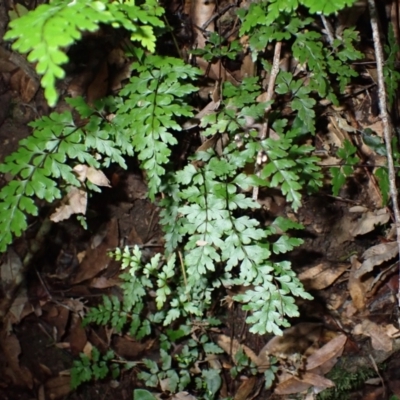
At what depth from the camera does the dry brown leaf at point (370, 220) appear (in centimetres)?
331

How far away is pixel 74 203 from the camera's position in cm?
298

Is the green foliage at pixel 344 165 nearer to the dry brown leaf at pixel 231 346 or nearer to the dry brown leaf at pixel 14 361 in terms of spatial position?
the dry brown leaf at pixel 231 346

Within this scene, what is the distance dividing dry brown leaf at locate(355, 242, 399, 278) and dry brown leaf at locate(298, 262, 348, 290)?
0.25 metres

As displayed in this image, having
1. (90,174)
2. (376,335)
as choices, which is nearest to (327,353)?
(376,335)

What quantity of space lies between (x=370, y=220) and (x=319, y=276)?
54cm

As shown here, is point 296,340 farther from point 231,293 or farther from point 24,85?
point 24,85

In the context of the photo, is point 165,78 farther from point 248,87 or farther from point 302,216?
point 302,216

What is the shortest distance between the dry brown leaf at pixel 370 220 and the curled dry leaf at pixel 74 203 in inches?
71.4

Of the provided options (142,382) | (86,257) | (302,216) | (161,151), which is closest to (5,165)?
(161,151)

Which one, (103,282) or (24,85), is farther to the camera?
(103,282)

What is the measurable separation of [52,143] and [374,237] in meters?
2.25

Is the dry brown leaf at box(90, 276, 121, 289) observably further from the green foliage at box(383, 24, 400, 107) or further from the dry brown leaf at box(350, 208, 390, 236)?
the green foliage at box(383, 24, 400, 107)

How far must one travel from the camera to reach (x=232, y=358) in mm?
3750

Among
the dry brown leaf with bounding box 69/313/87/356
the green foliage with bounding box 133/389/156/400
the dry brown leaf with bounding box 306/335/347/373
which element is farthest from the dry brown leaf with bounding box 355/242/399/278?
the dry brown leaf with bounding box 69/313/87/356
